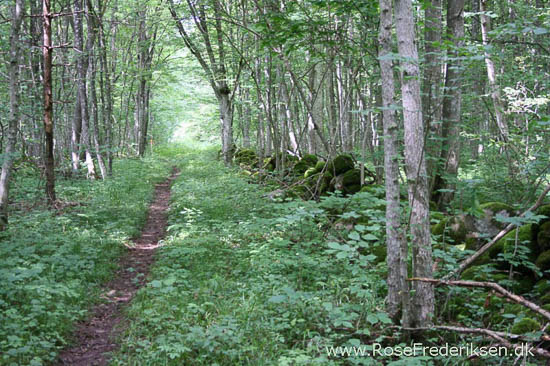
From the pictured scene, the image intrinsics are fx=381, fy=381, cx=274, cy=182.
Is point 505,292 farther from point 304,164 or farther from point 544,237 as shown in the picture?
point 304,164

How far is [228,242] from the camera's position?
24.7 ft

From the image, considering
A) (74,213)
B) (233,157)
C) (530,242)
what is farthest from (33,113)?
(530,242)

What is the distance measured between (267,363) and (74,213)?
6948 mm

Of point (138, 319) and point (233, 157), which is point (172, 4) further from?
point (138, 319)

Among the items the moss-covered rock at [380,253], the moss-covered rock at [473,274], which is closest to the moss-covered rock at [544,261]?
the moss-covered rock at [473,274]

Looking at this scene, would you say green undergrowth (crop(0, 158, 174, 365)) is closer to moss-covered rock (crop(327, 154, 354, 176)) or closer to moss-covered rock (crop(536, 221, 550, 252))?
moss-covered rock (crop(327, 154, 354, 176))

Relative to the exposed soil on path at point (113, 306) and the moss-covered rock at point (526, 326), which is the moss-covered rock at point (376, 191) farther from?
the exposed soil on path at point (113, 306)

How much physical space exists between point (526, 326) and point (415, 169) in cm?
182

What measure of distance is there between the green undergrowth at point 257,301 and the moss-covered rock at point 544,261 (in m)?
1.85

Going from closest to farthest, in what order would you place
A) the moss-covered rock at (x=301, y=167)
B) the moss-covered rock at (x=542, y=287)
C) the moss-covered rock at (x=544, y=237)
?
1. the moss-covered rock at (x=542, y=287)
2. the moss-covered rock at (x=544, y=237)
3. the moss-covered rock at (x=301, y=167)

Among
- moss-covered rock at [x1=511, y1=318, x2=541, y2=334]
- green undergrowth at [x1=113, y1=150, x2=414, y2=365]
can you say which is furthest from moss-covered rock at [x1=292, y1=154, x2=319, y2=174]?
moss-covered rock at [x1=511, y1=318, x2=541, y2=334]

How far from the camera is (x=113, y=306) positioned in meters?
5.38

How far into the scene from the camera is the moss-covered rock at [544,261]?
14.7ft

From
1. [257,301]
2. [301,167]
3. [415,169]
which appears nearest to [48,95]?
[301,167]
